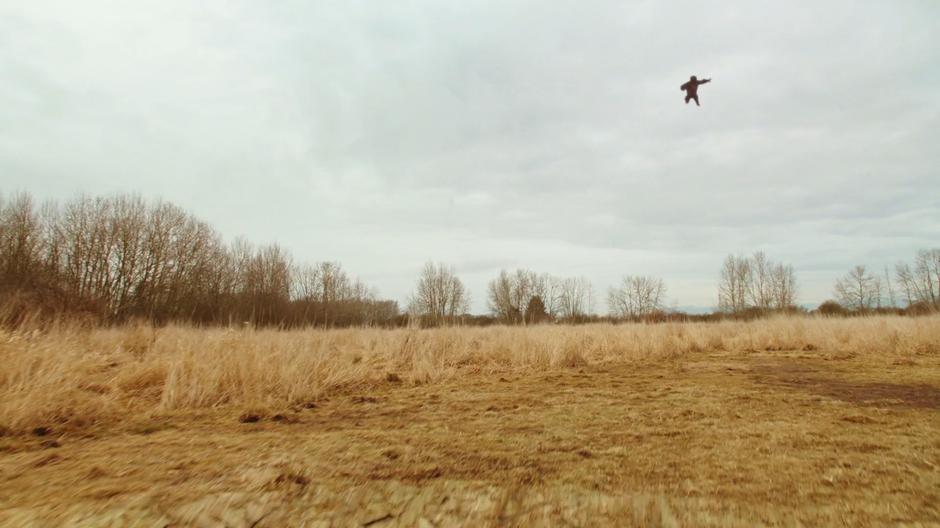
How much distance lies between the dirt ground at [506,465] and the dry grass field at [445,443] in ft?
0.04

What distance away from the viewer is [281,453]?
7.09ft

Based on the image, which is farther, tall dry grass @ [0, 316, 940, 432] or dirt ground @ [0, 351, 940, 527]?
tall dry grass @ [0, 316, 940, 432]

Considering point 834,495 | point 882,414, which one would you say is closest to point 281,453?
point 834,495

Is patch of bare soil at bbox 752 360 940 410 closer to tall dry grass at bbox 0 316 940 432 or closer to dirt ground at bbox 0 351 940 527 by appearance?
dirt ground at bbox 0 351 940 527

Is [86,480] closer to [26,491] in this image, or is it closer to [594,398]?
[26,491]

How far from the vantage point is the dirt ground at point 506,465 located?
53.9 inches

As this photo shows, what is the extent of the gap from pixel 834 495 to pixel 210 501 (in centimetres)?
218

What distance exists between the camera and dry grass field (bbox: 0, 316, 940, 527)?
1402 millimetres

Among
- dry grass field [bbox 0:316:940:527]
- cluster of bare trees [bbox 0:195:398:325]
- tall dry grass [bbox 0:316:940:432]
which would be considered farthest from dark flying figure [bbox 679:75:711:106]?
cluster of bare trees [bbox 0:195:398:325]

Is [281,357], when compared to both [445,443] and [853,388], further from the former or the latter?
[853,388]

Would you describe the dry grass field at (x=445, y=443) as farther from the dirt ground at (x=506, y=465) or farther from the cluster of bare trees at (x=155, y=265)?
the cluster of bare trees at (x=155, y=265)

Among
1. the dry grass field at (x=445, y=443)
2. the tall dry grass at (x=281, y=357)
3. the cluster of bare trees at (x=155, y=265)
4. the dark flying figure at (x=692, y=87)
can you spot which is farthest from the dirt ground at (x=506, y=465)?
the cluster of bare trees at (x=155, y=265)

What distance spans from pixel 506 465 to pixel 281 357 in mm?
4134

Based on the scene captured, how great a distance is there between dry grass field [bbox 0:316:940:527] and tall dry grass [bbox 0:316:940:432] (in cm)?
4
